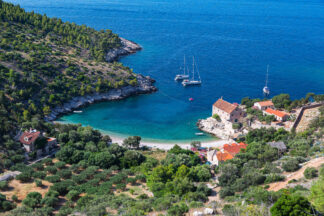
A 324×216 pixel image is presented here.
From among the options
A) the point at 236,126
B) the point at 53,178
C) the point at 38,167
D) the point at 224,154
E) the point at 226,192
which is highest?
the point at 236,126

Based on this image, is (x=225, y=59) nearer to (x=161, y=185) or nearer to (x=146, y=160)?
(x=146, y=160)

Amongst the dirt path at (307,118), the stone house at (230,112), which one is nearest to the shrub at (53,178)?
the stone house at (230,112)

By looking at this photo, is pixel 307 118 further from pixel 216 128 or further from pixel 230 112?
pixel 216 128

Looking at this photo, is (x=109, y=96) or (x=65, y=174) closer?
(x=65, y=174)

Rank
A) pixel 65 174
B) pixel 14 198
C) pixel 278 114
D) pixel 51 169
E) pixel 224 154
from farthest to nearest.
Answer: pixel 278 114, pixel 224 154, pixel 51 169, pixel 65 174, pixel 14 198

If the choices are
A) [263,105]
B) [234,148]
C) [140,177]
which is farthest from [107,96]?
[140,177]

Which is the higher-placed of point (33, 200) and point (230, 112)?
point (230, 112)

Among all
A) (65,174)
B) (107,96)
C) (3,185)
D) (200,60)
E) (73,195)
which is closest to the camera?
(73,195)

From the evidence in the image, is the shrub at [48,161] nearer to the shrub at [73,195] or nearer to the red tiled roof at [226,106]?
the shrub at [73,195]
